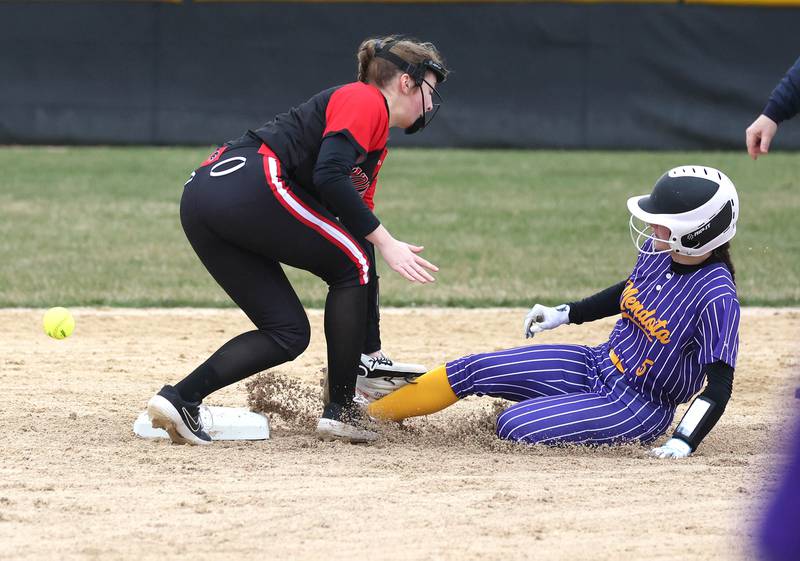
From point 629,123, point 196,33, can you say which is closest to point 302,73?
point 196,33

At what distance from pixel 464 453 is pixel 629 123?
42.4 ft

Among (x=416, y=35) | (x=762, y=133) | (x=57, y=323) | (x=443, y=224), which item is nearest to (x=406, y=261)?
(x=762, y=133)

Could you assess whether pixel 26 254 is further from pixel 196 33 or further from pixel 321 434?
pixel 196 33

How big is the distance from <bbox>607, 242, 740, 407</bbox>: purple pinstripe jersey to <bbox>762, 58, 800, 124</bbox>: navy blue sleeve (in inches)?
26.2

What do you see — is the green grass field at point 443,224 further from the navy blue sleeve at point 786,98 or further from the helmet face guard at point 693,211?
the helmet face guard at point 693,211

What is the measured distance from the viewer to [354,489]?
3.78 metres

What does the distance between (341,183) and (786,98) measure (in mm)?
1737

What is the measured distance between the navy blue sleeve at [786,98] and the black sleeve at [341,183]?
5.22 feet

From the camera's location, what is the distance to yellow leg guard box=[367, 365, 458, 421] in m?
4.67

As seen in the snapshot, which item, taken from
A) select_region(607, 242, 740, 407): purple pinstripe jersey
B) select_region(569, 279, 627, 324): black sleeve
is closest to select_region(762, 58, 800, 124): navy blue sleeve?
select_region(607, 242, 740, 407): purple pinstripe jersey

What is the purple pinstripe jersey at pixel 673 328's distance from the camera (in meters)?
4.13

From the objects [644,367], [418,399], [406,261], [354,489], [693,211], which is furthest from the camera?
[418,399]

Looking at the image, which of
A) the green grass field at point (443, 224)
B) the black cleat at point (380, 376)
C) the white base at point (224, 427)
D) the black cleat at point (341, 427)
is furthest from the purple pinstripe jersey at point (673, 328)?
the green grass field at point (443, 224)

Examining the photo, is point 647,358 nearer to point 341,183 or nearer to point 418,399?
point 418,399
